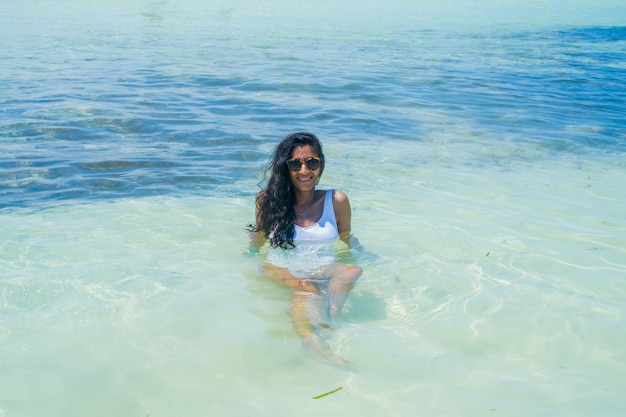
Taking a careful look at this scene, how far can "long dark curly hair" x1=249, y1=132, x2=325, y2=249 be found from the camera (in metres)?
4.84

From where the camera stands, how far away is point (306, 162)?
478cm

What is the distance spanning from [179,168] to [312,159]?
3457 millimetres

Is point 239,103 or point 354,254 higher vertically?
point 239,103

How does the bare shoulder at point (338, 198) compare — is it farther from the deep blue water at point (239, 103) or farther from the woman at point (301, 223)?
the deep blue water at point (239, 103)

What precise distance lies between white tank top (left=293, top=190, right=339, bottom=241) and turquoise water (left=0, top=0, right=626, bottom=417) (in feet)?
1.30

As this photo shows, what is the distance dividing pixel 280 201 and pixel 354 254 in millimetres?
747

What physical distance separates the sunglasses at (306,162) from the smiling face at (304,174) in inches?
0.8

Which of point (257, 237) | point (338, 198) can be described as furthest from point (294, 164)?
point (257, 237)

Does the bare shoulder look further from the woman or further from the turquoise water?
the turquoise water

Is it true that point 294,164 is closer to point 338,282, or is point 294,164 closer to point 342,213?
point 342,213

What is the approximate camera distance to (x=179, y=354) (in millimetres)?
3682

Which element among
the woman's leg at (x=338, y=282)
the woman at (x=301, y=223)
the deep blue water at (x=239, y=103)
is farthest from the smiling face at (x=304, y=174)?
the deep blue water at (x=239, y=103)

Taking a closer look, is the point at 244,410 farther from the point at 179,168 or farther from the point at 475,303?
the point at 179,168

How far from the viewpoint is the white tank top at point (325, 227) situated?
195 inches
